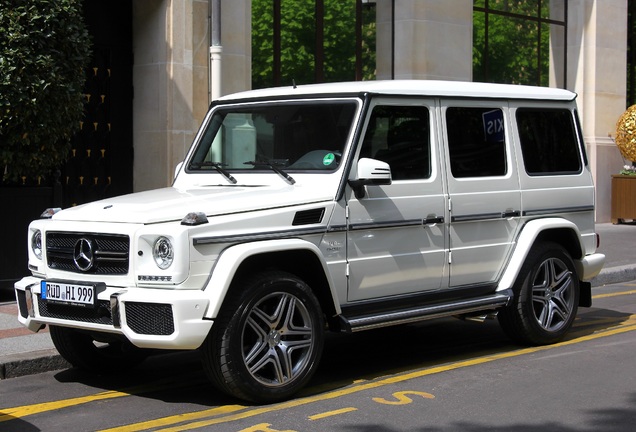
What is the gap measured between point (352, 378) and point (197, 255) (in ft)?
5.70

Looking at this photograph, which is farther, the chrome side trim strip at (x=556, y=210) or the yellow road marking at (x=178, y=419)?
the chrome side trim strip at (x=556, y=210)

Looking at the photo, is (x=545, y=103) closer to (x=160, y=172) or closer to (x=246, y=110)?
(x=246, y=110)

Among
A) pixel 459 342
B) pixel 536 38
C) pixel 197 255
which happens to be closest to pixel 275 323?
pixel 197 255

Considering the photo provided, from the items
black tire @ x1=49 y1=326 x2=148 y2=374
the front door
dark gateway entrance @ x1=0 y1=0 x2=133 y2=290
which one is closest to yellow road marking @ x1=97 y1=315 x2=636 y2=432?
the front door

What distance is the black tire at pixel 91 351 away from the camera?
7.62 meters

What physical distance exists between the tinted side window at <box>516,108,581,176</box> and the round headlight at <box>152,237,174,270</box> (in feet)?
11.4

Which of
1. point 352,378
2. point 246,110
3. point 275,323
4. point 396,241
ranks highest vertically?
point 246,110

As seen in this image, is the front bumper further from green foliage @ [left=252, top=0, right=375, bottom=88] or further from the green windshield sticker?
green foliage @ [left=252, top=0, right=375, bottom=88]

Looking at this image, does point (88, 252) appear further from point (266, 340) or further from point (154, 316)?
point (266, 340)

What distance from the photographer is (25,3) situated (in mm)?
10406

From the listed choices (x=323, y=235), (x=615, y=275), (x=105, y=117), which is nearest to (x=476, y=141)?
(x=323, y=235)

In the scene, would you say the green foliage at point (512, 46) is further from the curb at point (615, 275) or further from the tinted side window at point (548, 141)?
the tinted side window at point (548, 141)

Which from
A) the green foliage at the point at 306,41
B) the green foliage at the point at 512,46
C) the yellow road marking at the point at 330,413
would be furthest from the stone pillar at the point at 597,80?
the yellow road marking at the point at 330,413

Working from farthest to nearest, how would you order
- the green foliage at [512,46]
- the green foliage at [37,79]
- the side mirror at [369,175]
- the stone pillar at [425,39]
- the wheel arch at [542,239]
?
the green foliage at [512,46] < the stone pillar at [425,39] < the green foliage at [37,79] < the wheel arch at [542,239] < the side mirror at [369,175]
